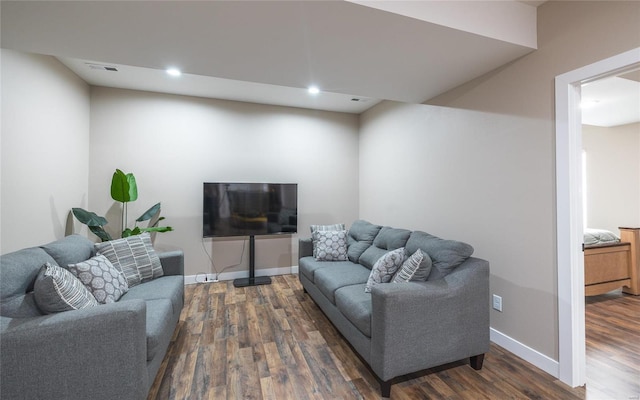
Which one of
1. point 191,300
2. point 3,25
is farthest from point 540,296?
point 3,25

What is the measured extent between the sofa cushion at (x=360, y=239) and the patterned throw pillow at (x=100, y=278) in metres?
2.35

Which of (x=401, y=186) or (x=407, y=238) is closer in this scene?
(x=407, y=238)

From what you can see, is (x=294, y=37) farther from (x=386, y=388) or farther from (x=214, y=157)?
(x=214, y=157)

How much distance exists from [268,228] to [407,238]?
7.00ft

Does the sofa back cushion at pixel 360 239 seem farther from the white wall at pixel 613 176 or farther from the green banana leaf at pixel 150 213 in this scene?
the white wall at pixel 613 176

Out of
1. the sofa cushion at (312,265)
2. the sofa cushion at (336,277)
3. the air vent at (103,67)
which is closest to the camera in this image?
the sofa cushion at (336,277)

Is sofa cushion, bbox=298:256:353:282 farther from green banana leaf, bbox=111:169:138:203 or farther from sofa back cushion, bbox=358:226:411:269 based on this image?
green banana leaf, bbox=111:169:138:203

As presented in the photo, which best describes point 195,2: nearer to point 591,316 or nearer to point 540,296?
point 540,296

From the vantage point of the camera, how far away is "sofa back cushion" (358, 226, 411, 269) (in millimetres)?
2801

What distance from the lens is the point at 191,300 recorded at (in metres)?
3.37

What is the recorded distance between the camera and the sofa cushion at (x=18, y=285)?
4.75 feet

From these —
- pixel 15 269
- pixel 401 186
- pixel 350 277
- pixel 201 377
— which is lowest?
pixel 201 377

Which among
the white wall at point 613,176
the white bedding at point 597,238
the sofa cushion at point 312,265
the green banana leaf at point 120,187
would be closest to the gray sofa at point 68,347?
the sofa cushion at point 312,265

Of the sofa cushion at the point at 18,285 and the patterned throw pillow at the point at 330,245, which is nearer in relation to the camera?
the sofa cushion at the point at 18,285
